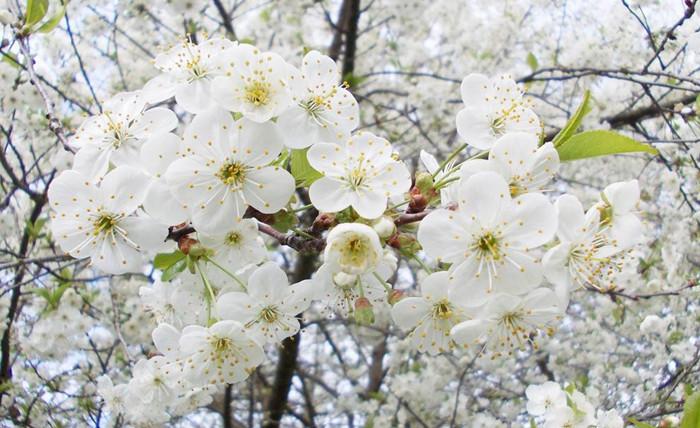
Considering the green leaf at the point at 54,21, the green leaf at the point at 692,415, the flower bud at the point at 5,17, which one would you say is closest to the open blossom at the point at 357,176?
the green leaf at the point at 692,415

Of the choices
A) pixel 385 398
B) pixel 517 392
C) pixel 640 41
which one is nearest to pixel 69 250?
pixel 385 398

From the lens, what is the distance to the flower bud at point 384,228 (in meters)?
1.28

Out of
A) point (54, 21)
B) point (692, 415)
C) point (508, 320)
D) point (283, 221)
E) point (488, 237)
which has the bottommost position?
point (692, 415)

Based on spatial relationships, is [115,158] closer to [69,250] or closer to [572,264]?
[69,250]

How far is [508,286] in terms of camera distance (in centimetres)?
128

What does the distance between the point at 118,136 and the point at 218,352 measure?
0.57 metres

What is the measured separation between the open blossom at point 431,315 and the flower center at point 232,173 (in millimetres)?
452

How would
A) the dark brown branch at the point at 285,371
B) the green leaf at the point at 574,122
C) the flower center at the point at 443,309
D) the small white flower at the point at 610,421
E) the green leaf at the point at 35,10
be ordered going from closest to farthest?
the green leaf at the point at 574,122 → the flower center at the point at 443,309 → the green leaf at the point at 35,10 → the small white flower at the point at 610,421 → the dark brown branch at the point at 285,371

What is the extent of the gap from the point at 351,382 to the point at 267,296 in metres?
4.71

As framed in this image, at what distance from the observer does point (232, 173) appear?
137 cm

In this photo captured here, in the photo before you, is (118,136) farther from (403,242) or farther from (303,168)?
(403,242)

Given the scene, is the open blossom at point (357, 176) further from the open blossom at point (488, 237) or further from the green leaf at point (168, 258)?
the green leaf at point (168, 258)

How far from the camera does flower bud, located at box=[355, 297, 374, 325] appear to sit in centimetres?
146

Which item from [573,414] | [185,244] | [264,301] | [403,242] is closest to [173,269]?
[185,244]
